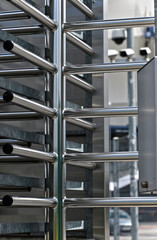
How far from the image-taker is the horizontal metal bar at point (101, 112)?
2.77 metres

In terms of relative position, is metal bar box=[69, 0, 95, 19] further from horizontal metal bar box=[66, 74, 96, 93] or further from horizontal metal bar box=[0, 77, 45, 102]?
horizontal metal bar box=[0, 77, 45, 102]

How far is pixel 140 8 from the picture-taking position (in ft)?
56.1

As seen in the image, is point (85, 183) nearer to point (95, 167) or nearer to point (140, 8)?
point (95, 167)

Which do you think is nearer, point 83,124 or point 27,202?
point 27,202

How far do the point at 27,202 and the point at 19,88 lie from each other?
1.54 ft

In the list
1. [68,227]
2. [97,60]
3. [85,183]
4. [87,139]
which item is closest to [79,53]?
[97,60]

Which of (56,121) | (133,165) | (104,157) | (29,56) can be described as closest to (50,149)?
(56,121)

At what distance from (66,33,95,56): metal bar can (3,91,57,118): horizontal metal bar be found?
16.2 inches

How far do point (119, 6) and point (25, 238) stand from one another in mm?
15669

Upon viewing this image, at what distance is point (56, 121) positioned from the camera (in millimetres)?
2828

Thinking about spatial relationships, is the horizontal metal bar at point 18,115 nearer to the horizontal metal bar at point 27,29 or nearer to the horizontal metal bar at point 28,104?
the horizontal metal bar at point 28,104

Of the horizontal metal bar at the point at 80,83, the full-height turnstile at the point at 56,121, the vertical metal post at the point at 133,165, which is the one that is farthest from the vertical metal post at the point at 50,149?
the vertical metal post at the point at 133,165

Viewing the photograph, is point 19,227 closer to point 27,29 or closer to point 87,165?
point 87,165

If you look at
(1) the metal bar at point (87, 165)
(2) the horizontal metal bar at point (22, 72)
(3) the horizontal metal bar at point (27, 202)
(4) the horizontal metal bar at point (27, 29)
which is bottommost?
(3) the horizontal metal bar at point (27, 202)
